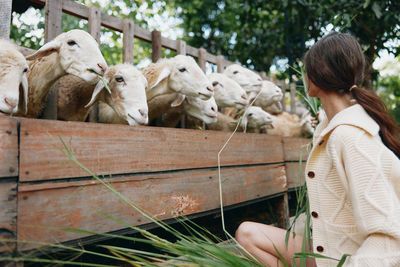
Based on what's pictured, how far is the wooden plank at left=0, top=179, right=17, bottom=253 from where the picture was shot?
1158 millimetres

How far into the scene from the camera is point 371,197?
1.12 metres

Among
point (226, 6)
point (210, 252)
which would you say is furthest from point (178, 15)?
point (210, 252)

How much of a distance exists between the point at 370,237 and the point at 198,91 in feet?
6.09

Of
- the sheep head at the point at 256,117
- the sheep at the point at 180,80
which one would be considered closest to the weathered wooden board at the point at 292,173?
the sheep head at the point at 256,117

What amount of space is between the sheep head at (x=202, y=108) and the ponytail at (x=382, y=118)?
1.68 m

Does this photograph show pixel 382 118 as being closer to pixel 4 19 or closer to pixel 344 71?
pixel 344 71

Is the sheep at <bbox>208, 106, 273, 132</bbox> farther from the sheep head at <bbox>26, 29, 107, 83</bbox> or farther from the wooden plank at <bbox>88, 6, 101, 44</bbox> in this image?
the sheep head at <bbox>26, 29, 107, 83</bbox>

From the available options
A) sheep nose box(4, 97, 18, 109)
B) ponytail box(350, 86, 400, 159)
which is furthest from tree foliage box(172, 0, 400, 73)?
sheep nose box(4, 97, 18, 109)

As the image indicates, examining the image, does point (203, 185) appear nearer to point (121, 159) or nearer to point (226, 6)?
point (121, 159)

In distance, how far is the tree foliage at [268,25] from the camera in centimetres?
546

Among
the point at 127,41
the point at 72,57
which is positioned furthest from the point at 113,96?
the point at 127,41

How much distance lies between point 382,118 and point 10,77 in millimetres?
1773

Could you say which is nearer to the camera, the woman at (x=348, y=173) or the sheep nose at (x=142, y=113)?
the woman at (x=348, y=173)

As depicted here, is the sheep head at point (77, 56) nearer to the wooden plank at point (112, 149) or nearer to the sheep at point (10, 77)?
the sheep at point (10, 77)
